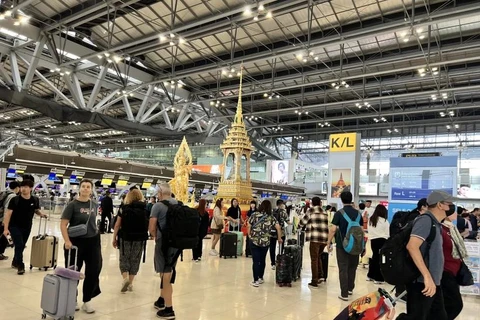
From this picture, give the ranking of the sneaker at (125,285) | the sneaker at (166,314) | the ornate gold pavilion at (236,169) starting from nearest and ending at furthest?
the sneaker at (166,314)
the sneaker at (125,285)
the ornate gold pavilion at (236,169)

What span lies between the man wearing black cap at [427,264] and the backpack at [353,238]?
104 inches

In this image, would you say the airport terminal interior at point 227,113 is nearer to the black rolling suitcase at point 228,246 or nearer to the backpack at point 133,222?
the black rolling suitcase at point 228,246

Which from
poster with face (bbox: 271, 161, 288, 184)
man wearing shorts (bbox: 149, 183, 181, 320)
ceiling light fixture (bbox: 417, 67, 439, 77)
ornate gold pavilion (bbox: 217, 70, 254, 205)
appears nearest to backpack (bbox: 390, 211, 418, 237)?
man wearing shorts (bbox: 149, 183, 181, 320)

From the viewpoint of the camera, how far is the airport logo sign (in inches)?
475

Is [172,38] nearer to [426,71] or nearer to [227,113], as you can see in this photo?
[426,71]

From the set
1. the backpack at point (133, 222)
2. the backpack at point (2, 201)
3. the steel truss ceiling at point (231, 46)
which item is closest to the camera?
the backpack at point (133, 222)

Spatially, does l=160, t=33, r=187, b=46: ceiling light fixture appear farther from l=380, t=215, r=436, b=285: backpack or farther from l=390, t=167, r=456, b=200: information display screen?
l=380, t=215, r=436, b=285: backpack

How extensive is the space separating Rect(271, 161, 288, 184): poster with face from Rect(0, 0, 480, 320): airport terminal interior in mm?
3649

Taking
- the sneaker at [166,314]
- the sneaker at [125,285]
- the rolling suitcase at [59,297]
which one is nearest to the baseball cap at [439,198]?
the sneaker at [166,314]

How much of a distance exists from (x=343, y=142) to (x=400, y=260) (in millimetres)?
9650

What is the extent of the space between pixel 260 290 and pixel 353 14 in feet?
32.0

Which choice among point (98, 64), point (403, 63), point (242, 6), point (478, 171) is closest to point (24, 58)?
point (98, 64)

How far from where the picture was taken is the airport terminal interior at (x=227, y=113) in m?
5.40

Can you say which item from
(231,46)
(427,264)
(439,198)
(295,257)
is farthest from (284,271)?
(231,46)
